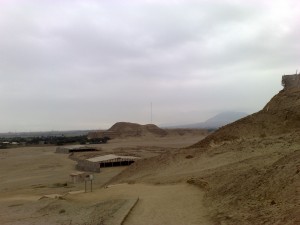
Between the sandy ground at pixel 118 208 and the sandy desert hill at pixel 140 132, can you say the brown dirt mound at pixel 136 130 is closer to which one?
the sandy desert hill at pixel 140 132

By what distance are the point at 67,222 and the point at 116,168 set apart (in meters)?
29.5

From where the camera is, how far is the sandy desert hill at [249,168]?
1202cm

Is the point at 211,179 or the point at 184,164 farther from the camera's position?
the point at 184,164

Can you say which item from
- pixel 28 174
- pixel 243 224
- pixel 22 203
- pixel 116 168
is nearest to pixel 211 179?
pixel 243 224

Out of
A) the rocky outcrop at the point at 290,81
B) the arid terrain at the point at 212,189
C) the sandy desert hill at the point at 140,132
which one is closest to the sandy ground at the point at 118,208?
the arid terrain at the point at 212,189

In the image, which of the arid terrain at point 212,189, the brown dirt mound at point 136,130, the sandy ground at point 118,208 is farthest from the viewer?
the brown dirt mound at point 136,130

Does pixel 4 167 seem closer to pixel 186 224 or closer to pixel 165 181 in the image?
pixel 165 181

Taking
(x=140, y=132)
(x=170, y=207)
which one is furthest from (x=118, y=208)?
(x=140, y=132)

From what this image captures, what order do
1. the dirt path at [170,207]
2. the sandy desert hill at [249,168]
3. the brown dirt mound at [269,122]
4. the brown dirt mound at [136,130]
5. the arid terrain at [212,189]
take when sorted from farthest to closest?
the brown dirt mound at [136,130] → the brown dirt mound at [269,122] → the dirt path at [170,207] → the arid terrain at [212,189] → the sandy desert hill at [249,168]

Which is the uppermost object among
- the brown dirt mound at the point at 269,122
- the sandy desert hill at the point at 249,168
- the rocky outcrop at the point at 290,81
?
the rocky outcrop at the point at 290,81

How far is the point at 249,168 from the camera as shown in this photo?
17984mm

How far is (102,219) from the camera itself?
15.1m

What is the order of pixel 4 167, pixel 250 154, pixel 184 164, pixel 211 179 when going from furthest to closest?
pixel 4 167
pixel 184 164
pixel 250 154
pixel 211 179

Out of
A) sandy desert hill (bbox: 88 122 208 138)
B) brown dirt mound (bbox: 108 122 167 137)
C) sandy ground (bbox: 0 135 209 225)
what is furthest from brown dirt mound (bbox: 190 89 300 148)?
brown dirt mound (bbox: 108 122 167 137)
